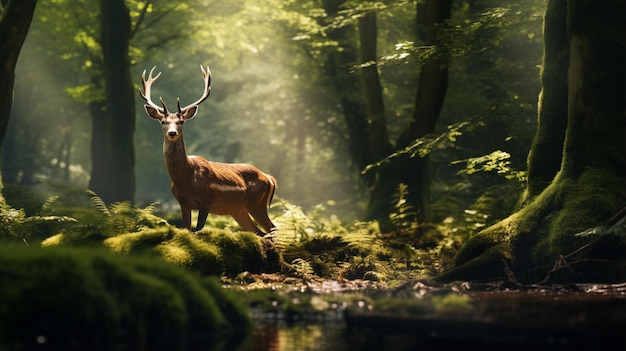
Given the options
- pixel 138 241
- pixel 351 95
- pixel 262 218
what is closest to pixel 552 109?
pixel 262 218

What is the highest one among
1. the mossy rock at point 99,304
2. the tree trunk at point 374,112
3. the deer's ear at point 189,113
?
the tree trunk at point 374,112

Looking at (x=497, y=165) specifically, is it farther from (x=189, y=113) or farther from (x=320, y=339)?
(x=320, y=339)

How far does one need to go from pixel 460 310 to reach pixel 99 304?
3.14 m

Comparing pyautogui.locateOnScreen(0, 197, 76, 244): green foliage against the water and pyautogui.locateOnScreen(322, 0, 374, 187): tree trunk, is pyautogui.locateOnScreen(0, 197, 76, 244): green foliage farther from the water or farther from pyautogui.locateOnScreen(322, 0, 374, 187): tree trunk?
pyautogui.locateOnScreen(322, 0, 374, 187): tree trunk

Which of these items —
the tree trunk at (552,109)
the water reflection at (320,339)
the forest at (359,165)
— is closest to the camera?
the water reflection at (320,339)

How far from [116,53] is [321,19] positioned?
6.46 metres

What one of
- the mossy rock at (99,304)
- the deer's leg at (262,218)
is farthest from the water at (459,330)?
the deer's leg at (262,218)

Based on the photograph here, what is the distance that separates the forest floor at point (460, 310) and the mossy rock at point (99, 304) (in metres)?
1.11

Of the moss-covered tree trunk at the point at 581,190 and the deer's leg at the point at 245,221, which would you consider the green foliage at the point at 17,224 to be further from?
the moss-covered tree trunk at the point at 581,190

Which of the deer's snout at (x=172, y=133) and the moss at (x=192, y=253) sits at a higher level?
the deer's snout at (x=172, y=133)

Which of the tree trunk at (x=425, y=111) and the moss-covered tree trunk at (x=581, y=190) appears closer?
the moss-covered tree trunk at (x=581, y=190)

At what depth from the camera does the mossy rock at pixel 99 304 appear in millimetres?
5902

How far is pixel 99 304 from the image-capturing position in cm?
621

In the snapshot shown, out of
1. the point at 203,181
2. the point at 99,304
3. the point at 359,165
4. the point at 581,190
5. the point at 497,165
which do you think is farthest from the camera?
the point at 359,165
